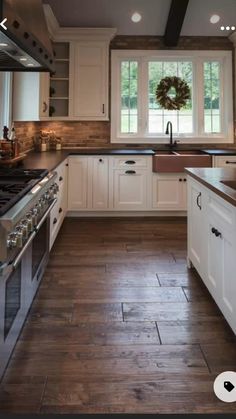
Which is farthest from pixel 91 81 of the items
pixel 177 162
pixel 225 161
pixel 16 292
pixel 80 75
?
pixel 16 292

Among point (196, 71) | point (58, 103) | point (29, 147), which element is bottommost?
point (29, 147)

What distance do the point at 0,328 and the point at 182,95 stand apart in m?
4.90

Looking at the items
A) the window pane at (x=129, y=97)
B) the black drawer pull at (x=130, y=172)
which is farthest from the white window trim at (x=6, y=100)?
the window pane at (x=129, y=97)

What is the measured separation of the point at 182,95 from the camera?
5.70 metres

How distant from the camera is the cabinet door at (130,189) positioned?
527 centimetres

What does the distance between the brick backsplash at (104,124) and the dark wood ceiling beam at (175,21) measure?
0.17 m

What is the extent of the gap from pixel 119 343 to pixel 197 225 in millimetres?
1223

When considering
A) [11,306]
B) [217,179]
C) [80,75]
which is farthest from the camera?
[80,75]

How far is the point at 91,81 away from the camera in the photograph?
5.51 meters

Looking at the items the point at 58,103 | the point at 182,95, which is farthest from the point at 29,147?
the point at 182,95

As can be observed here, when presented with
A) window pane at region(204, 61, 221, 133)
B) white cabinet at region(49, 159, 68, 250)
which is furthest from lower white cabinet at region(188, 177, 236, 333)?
window pane at region(204, 61, 221, 133)

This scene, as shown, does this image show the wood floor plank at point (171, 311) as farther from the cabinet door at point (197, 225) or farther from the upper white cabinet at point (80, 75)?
the upper white cabinet at point (80, 75)

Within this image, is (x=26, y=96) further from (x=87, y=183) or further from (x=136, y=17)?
(x=136, y=17)

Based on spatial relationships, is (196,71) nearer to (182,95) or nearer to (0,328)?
(182,95)
